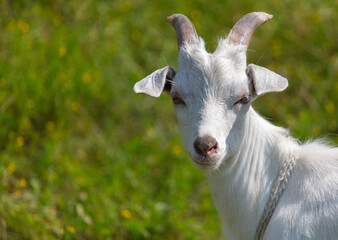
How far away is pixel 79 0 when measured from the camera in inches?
276

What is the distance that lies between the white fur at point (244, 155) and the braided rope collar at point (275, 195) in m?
0.04

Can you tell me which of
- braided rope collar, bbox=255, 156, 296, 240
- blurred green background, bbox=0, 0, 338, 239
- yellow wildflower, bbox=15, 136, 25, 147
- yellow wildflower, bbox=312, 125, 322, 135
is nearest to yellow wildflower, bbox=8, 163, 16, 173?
blurred green background, bbox=0, 0, 338, 239

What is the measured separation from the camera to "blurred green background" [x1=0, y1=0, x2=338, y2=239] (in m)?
4.97

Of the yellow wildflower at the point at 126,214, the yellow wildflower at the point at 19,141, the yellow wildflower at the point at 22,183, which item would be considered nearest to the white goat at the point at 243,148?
the yellow wildflower at the point at 126,214

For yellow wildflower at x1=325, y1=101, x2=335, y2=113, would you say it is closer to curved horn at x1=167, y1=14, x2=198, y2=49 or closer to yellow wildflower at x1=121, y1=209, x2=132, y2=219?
yellow wildflower at x1=121, y1=209, x2=132, y2=219

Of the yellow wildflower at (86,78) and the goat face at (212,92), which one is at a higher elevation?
the goat face at (212,92)

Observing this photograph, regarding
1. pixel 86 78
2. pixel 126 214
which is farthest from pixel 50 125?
pixel 126 214

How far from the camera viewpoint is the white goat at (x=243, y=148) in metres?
Result: 3.24

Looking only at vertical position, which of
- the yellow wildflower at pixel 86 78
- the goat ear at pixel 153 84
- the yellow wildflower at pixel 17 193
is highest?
the goat ear at pixel 153 84

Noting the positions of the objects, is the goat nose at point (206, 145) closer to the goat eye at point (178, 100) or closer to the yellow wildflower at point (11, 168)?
the goat eye at point (178, 100)

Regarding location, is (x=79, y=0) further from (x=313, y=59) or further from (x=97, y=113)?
(x=313, y=59)

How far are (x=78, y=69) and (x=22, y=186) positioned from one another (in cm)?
179

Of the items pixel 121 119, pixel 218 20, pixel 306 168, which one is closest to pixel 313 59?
pixel 218 20

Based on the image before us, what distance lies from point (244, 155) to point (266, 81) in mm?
726
